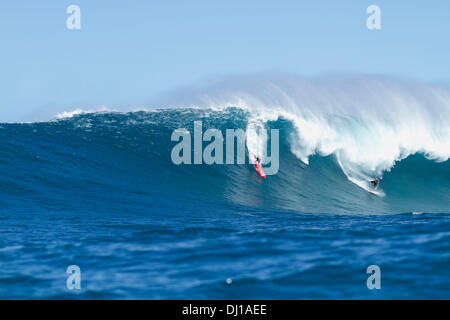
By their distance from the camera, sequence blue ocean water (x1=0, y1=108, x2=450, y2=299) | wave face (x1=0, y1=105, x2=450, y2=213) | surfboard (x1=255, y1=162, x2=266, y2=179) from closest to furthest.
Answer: blue ocean water (x1=0, y1=108, x2=450, y2=299) → wave face (x1=0, y1=105, x2=450, y2=213) → surfboard (x1=255, y1=162, x2=266, y2=179)

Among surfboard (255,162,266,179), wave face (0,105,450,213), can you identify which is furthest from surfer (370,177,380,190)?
surfboard (255,162,266,179)

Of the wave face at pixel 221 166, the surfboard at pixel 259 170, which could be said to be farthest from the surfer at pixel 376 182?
the surfboard at pixel 259 170

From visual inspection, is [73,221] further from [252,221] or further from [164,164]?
[164,164]

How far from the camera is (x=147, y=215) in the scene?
38.5ft

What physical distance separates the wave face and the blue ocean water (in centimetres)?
7

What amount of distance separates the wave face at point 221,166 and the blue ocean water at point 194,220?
71 mm

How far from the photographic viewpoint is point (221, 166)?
58.6ft

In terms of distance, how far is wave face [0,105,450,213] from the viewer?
1425 centimetres

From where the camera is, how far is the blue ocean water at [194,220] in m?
6.03

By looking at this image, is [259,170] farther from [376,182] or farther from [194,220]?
[194,220]

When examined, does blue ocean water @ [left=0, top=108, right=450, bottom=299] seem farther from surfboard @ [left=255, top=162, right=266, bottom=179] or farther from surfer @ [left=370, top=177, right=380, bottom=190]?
surfer @ [left=370, top=177, right=380, bottom=190]
